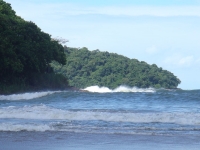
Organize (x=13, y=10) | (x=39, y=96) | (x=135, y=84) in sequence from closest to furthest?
(x=39, y=96)
(x=13, y=10)
(x=135, y=84)

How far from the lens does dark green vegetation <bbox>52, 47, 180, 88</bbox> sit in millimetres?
105312

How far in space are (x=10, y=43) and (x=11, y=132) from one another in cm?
3089

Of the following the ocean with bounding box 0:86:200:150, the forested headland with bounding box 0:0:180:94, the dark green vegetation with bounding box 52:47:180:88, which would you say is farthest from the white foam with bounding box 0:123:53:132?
the dark green vegetation with bounding box 52:47:180:88

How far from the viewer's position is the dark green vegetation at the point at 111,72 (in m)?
105

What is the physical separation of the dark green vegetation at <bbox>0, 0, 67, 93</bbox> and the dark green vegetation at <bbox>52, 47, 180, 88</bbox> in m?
49.5

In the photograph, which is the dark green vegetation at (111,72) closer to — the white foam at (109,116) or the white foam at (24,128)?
the white foam at (109,116)

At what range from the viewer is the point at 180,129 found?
17516mm

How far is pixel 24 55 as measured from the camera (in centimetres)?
4819

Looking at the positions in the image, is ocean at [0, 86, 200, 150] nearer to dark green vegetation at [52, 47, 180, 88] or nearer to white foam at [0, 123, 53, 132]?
white foam at [0, 123, 53, 132]

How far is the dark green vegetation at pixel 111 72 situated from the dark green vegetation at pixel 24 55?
4951 cm

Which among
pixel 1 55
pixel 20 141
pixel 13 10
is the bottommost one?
pixel 20 141

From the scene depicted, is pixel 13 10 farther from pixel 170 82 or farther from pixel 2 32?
pixel 170 82

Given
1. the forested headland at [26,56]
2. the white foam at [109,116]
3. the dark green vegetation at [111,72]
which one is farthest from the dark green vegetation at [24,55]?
the dark green vegetation at [111,72]

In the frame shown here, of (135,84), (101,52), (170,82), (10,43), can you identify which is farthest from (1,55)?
(101,52)
